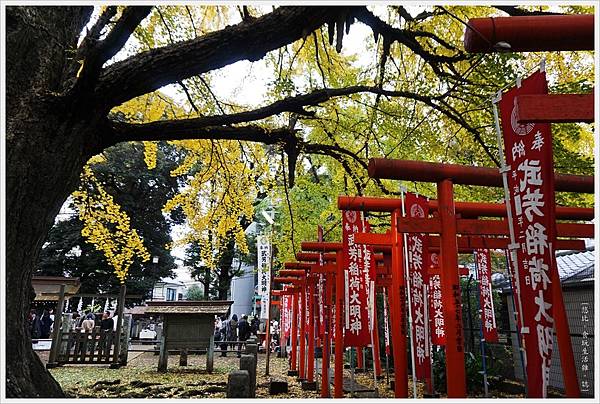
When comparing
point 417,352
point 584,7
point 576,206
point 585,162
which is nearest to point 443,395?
point 417,352

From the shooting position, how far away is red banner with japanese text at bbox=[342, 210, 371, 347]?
683 cm

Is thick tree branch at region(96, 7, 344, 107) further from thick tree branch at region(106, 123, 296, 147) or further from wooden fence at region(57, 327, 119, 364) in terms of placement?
wooden fence at region(57, 327, 119, 364)

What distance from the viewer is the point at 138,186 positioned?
24.9 metres

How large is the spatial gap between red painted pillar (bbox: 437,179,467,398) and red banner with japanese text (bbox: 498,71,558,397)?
1264 millimetres

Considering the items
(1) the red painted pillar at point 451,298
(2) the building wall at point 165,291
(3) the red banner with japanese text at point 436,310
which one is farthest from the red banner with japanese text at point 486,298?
(2) the building wall at point 165,291

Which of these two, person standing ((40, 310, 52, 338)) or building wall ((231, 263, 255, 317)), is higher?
building wall ((231, 263, 255, 317))

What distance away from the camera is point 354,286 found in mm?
7195

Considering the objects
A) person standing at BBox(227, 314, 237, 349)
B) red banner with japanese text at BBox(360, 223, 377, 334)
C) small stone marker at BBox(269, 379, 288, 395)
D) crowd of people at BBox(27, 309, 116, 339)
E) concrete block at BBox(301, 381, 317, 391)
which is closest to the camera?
red banner with japanese text at BBox(360, 223, 377, 334)

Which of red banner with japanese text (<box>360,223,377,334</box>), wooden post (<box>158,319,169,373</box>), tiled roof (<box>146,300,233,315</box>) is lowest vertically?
wooden post (<box>158,319,169,373</box>)

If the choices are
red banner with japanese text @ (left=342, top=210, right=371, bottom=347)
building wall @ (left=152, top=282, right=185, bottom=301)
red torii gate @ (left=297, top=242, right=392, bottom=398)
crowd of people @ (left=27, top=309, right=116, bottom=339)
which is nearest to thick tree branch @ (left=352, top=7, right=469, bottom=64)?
red banner with japanese text @ (left=342, top=210, right=371, bottom=347)

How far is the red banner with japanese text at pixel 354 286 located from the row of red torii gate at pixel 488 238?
2 centimetres

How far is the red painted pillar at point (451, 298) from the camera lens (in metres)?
4.38

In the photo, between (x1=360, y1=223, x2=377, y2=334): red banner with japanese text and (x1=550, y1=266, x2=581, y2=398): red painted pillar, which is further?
(x1=360, y1=223, x2=377, y2=334): red banner with japanese text

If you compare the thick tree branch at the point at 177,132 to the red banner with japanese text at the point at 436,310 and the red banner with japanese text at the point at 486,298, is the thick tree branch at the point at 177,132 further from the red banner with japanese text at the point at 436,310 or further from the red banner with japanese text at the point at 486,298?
the red banner with japanese text at the point at 486,298
